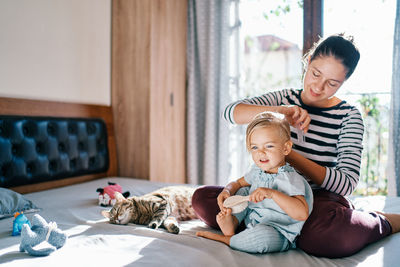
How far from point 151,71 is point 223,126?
0.89m

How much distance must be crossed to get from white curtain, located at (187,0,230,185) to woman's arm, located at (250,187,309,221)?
Result: 2.10 metres

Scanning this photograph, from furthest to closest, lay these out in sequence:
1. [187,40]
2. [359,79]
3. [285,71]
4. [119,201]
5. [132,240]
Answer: [187,40]
[285,71]
[359,79]
[119,201]
[132,240]

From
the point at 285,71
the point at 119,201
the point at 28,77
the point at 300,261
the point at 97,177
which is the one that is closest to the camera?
the point at 300,261

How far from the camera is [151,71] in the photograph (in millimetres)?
2729

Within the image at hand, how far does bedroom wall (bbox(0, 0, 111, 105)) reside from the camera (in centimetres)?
195

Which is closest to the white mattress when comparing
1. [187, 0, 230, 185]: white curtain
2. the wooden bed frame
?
the wooden bed frame

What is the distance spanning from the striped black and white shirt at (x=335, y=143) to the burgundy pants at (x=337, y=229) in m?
0.08

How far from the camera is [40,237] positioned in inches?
43.2

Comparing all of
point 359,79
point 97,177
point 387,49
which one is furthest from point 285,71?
point 97,177

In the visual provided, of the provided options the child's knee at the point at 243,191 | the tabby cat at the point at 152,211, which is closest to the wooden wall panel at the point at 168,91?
the tabby cat at the point at 152,211

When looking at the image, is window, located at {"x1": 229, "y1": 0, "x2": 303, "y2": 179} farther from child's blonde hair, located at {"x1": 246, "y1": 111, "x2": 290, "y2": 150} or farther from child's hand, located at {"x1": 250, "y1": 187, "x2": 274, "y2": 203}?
child's hand, located at {"x1": 250, "y1": 187, "x2": 274, "y2": 203}

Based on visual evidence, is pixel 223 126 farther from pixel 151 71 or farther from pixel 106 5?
pixel 106 5

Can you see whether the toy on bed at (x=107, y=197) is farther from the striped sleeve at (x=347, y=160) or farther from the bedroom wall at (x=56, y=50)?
the striped sleeve at (x=347, y=160)

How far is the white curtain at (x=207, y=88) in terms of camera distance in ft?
10.3
